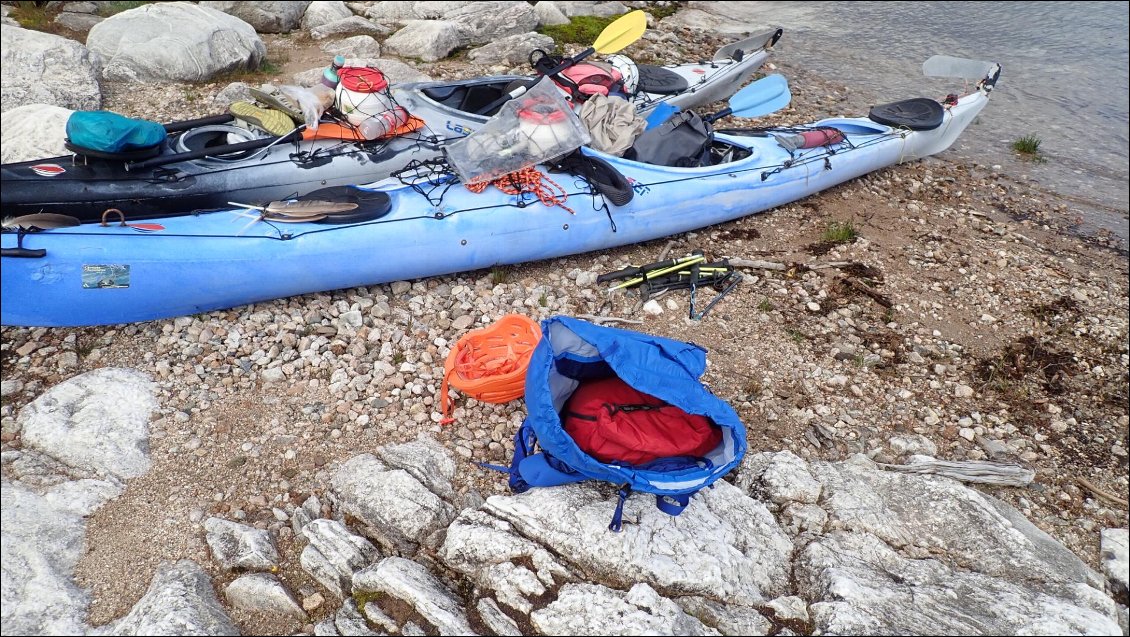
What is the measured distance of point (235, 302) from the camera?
14.5 feet

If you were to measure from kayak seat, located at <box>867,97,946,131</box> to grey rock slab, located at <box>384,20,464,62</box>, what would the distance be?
4.95m

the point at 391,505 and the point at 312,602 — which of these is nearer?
the point at 312,602

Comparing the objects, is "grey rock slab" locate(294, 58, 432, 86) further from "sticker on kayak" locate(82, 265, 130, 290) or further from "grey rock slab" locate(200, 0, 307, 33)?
"sticker on kayak" locate(82, 265, 130, 290)

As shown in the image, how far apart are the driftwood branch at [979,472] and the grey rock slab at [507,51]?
6641 mm

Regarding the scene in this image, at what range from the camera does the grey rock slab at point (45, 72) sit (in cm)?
638

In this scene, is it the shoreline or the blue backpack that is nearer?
the blue backpack

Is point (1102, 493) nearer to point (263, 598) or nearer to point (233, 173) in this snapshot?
point (263, 598)

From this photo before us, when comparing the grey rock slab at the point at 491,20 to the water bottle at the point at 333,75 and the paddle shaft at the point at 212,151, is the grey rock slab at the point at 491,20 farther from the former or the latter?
the paddle shaft at the point at 212,151

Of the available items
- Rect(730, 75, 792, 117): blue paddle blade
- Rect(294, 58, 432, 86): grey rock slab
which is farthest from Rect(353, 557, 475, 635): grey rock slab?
Rect(294, 58, 432, 86): grey rock slab

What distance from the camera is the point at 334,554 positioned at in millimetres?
3018

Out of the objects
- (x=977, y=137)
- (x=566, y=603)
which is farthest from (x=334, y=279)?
(x=977, y=137)

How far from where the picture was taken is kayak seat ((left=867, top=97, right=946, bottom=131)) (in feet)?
22.7

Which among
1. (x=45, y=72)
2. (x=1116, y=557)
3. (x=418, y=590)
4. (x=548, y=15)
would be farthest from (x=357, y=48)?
(x=1116, y=557)

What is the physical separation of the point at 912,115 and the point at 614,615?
20.6 feet
